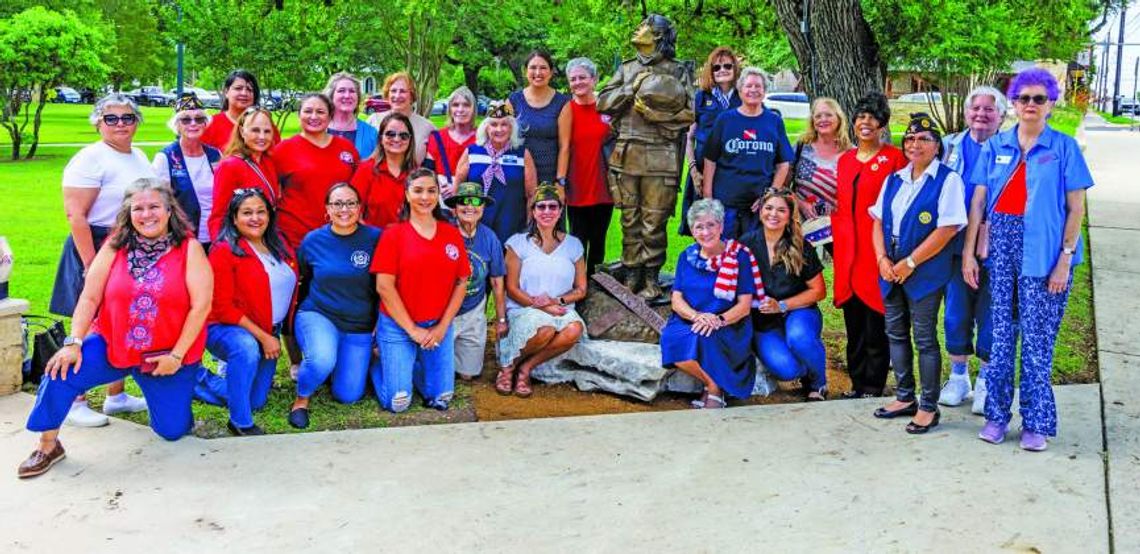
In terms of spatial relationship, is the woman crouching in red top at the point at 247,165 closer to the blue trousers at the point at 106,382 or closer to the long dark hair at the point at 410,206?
the long dark hair at the point at 410,206

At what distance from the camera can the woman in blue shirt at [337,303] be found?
5547 millimetres

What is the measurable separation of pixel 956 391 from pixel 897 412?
0.52 m

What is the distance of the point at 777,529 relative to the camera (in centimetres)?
402

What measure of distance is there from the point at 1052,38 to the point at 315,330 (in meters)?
21.7

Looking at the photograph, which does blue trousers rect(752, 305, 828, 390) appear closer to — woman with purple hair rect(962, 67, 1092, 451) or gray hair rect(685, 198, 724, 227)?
gray hair rect(685, 198, 724, 227)

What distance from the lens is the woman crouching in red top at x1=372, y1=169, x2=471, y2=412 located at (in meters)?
5.60

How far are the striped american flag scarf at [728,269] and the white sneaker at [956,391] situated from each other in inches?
46.0

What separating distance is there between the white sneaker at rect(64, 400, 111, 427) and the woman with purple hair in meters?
4.32

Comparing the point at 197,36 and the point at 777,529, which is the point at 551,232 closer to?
the point at 777,529

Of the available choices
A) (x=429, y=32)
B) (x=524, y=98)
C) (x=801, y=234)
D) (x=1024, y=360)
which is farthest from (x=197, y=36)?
(x=1024, y=360)

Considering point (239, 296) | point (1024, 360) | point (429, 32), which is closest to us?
point (1024, 360)

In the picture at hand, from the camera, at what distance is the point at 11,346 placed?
571 cm

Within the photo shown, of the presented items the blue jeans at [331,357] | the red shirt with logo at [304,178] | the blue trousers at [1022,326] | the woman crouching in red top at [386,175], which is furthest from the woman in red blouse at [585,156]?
the blue trousers at [1022,326]

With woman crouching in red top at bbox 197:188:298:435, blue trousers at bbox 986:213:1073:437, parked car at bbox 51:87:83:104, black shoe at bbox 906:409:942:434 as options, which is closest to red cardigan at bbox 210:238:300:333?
woman crouching in red top at bbox 197:188:298:435
